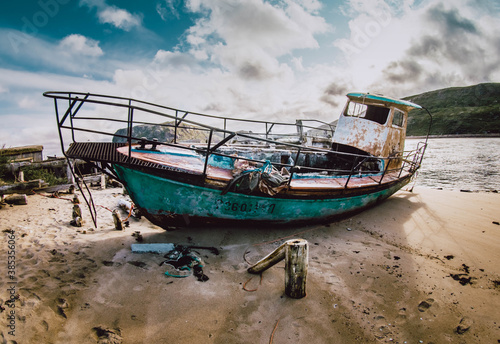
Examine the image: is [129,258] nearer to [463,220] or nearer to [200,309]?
[200,309]

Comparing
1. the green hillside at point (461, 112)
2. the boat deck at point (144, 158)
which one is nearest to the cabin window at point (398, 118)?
the boat deck at point (144, 158)

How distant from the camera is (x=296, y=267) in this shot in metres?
3.19

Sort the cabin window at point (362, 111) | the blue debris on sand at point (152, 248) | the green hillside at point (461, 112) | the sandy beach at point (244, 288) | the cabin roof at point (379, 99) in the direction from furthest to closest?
the green hillside at point (461, 112) < the cabin window at point (362, 111) < the cabin roof at point (379, 99) < the blue debris on sand at point (152, 248) < the sandy beach at point (244, 288)

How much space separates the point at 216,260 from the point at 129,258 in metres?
1.57

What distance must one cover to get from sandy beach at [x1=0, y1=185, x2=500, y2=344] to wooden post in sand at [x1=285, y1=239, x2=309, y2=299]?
14cm

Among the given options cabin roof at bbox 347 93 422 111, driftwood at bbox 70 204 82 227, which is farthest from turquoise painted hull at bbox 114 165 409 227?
cabin roof at bbox 347 93 422 111

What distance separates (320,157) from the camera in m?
9.40

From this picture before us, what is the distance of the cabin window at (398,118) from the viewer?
793 cm

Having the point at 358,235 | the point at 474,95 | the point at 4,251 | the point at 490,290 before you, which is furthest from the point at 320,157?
the point at 474,95

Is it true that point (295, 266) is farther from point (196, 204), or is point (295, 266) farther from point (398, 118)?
point (398, 118)

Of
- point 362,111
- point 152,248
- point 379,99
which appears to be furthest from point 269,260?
point 362,111

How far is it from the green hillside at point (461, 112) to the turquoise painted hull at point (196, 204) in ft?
158

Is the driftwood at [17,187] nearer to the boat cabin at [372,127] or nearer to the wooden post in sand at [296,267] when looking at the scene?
the wooden post in sand at [296,267]

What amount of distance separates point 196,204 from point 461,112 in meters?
98.3
